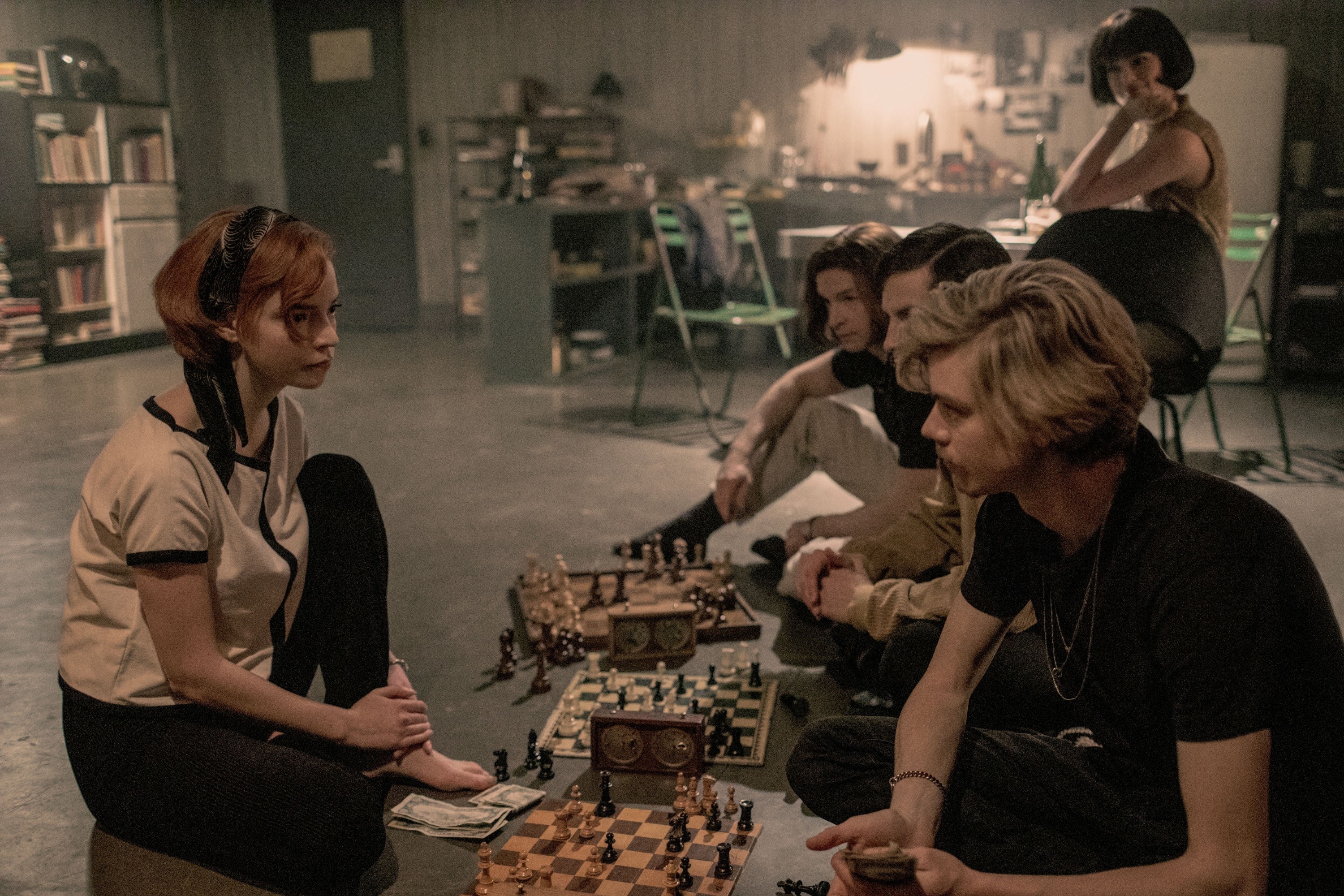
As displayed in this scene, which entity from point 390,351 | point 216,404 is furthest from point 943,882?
point 390,351

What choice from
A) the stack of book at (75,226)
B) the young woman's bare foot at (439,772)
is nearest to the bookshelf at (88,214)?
the stack of book at (75,226)

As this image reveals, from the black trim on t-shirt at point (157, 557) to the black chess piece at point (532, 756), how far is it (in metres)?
0.82

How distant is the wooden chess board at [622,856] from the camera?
1.72m

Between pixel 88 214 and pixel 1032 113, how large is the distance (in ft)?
20.5

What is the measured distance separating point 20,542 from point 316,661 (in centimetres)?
211

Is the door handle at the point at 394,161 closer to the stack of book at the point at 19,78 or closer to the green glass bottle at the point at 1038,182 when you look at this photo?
the stack of book at the point at 19,78

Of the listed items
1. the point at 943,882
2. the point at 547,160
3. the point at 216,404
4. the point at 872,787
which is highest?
the point at 547,160

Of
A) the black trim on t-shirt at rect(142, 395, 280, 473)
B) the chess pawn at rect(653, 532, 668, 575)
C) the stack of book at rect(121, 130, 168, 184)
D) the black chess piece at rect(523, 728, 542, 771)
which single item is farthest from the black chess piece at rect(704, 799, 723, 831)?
the stack of book at rect(121, 130, 168, 184)

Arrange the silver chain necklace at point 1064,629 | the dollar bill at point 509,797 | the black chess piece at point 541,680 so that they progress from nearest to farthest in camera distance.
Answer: the silver chain necklace at point 1064,629
the dollar bill at point 509,797
the black chess piece at point 541,680

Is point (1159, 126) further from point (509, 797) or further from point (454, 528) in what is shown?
point (509, 797)

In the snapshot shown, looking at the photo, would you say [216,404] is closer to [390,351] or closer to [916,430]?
[916,430]

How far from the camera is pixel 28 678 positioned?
257cm

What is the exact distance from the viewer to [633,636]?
8.66 ft

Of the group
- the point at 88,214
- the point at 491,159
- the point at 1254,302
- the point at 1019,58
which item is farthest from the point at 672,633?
the point at 88,214
